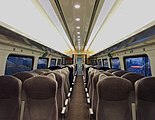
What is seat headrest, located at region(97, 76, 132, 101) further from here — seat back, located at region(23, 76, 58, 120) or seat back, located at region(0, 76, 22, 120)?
seat back, located at region(0, 76, 22, 120)

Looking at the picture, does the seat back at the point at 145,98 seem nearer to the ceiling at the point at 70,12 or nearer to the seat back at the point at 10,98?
the ceiling at the point at 70,12

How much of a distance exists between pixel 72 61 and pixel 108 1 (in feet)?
51.5

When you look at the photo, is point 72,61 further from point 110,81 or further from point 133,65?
point 110,81

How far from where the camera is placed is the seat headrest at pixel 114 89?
2404mm

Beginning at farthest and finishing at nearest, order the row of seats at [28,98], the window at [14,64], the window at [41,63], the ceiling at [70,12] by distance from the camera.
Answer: the window at [41,63]
the window at [14,64]
the ceiling at [70,12]
the row of seats at [28,98]

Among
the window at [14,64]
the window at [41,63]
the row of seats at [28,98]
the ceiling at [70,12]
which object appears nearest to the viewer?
the row of seats at [28,98]

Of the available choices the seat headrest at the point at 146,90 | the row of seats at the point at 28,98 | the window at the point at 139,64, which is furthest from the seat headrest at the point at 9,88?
the window at the point at 139,64

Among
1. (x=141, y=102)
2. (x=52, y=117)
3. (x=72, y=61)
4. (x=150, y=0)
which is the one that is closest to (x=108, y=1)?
(x=150, y=0)

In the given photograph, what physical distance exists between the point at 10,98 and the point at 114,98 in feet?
5.43

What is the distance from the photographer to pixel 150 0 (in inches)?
105

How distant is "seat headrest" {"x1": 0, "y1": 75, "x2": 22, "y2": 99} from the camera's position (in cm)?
241

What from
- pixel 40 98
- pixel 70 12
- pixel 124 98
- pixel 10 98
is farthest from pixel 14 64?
pixel 124 98

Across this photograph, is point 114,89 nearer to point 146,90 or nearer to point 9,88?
point 146,90

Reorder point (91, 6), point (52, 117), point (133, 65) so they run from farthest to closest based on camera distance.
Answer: point (133, 65) → point (91, 6) → point (52, 117)
